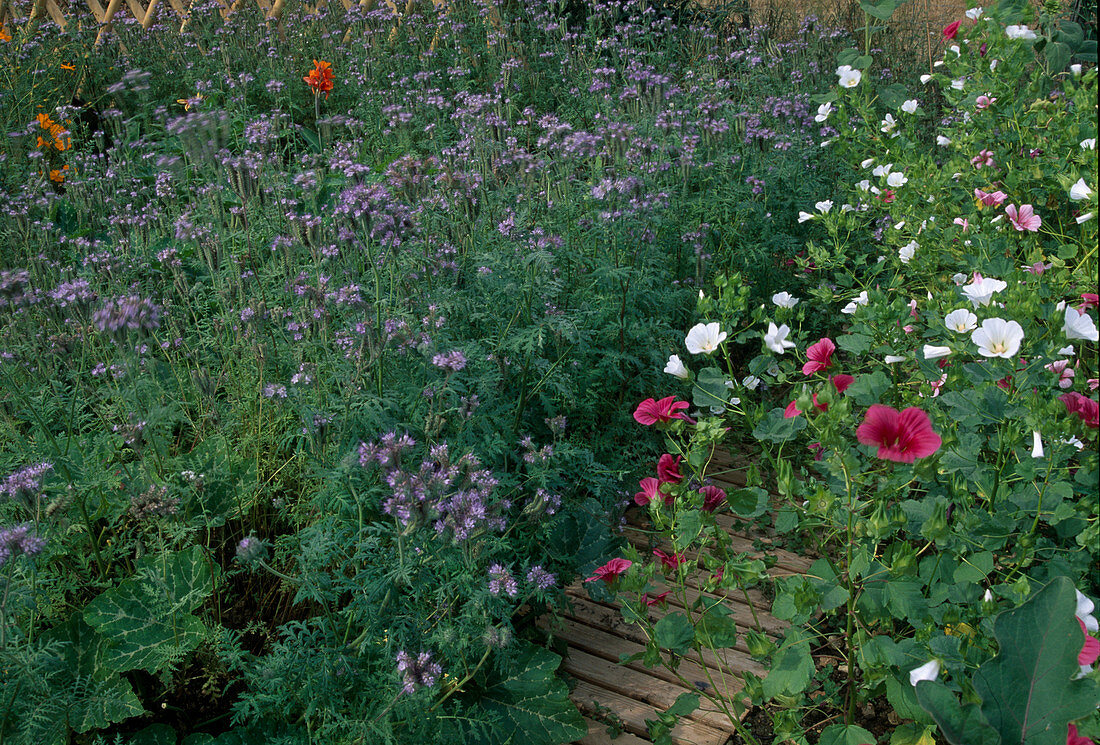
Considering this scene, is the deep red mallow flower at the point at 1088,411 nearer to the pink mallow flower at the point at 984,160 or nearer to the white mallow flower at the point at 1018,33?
the pink mallow flower at the point at 984,160

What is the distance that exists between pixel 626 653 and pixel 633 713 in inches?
6.9

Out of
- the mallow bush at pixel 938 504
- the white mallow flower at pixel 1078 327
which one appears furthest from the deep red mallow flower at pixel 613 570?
the white mallow flower at pixel 1078 327

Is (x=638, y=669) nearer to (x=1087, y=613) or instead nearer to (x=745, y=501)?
(x=745, y=501)

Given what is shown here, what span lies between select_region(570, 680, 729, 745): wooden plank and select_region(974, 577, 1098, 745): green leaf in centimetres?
89

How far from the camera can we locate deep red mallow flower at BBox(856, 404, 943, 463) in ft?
4.45

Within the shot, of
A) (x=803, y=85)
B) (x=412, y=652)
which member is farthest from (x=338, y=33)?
(x=412, y=652)

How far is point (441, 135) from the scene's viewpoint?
4.07 m

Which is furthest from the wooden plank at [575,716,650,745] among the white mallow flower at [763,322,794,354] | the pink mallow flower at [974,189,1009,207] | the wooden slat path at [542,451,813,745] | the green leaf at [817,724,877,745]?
the pink mallow flower at [974,189,1009,207]

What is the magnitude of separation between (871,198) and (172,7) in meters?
6.18

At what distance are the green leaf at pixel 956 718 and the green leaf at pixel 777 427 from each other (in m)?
0.61

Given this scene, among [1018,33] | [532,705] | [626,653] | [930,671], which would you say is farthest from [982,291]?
[1018,33]

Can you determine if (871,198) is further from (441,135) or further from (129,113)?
(129,113)

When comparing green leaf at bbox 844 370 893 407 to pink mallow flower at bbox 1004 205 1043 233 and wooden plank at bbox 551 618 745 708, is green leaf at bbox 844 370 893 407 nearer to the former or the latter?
wooden plank at bbox 551 618 745 708

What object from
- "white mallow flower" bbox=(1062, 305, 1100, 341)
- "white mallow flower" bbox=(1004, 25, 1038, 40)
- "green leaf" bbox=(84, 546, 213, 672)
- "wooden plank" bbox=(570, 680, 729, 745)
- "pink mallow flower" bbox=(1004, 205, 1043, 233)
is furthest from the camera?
"white mallow flower" bbox=(1004, 25, 1038, 40)
